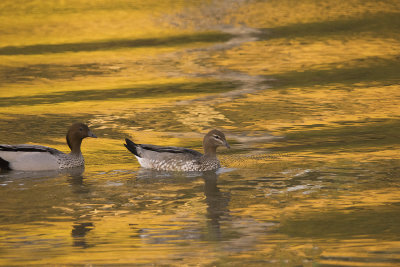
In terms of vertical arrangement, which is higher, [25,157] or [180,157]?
[25,157]

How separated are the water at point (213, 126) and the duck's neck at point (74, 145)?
0.35m

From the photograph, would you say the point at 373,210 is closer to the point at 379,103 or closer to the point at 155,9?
the point at 379,103

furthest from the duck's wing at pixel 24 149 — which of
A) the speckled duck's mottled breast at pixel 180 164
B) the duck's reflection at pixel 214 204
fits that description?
the duck's reflection at pixel 214 204

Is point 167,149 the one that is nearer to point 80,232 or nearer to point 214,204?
point 214,204

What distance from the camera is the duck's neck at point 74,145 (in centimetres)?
1599

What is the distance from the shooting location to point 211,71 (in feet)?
86.2

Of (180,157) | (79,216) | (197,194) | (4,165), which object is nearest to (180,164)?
(180,157)

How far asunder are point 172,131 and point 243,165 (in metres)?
3.19

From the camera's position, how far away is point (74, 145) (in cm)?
1616

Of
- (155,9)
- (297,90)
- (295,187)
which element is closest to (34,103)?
(297,90)

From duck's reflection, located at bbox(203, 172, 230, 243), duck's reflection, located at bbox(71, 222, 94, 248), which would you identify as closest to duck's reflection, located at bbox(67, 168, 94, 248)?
duck's reflection, located at bbox(71, 222, 94, 248)

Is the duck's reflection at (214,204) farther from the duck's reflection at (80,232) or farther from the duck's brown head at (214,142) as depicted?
the duck's reflection at (80,232)

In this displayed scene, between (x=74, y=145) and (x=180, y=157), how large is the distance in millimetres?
2102

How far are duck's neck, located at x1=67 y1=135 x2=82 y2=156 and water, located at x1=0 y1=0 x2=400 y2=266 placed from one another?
354 mm
